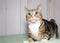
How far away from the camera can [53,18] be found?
1.43m

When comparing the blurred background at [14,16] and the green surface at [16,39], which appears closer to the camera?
the green surface at [16,39]

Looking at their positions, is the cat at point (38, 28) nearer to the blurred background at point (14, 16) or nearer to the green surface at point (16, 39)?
the green surface at point (16, 39)

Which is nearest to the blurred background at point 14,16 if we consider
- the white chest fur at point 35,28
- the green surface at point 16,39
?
the green surface at point 16,39

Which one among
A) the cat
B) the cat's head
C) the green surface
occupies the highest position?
the cat's head

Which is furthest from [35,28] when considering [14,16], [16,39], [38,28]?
[14,16]

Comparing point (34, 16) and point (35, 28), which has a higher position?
point (34, 16)

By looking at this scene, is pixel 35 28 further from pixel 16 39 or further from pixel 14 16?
pixel 14 16

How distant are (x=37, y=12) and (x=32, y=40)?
0.81 ft

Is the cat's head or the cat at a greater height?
the cat's head

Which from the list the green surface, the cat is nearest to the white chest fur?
the cat

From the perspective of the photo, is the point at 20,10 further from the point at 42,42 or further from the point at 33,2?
the point at 42,42

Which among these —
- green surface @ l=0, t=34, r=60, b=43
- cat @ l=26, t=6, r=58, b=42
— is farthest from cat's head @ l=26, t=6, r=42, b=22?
green surface @ l=0, t=34, r=60, b=43

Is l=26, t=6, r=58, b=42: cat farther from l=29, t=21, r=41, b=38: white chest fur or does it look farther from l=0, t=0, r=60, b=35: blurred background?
l=0, t=0, r=60, b=35: blurred background

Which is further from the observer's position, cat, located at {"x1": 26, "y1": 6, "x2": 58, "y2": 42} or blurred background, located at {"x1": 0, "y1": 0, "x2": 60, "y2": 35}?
blurred background, located at {"x1": 0, "y1": 0, "x2": 60, "y2": 35}
